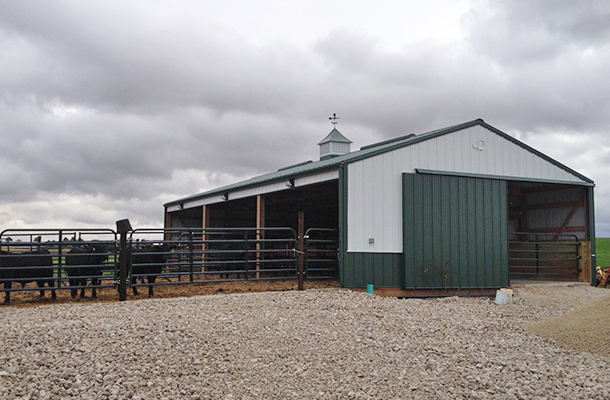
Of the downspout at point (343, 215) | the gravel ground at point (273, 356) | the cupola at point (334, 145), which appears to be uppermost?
the cupola at point (334, 145)

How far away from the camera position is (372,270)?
11.9m

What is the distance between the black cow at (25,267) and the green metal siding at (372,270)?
220 inches

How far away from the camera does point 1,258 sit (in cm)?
1034

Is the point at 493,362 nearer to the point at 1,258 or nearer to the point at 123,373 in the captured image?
the point at 123,373

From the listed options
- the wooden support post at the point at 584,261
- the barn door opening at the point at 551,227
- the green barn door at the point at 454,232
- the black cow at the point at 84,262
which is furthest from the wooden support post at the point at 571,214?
the black cow at the point at 84,262

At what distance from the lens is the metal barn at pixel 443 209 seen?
1190cm

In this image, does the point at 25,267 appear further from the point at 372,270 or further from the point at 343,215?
the point at 372,270

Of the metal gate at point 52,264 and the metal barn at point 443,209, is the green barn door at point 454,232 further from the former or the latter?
the metal gate at point 52,264

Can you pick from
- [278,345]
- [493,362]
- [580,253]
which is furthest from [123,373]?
[580,253]

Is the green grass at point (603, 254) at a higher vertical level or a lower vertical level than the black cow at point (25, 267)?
lower

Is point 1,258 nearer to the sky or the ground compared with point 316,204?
nearer to the ground

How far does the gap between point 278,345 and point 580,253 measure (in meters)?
11.5

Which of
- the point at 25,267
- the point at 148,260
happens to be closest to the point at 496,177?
the point at 148,260

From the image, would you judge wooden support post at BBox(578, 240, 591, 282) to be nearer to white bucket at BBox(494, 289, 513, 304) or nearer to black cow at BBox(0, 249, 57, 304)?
white bucket at BBox(494, 289, 513, 304)
